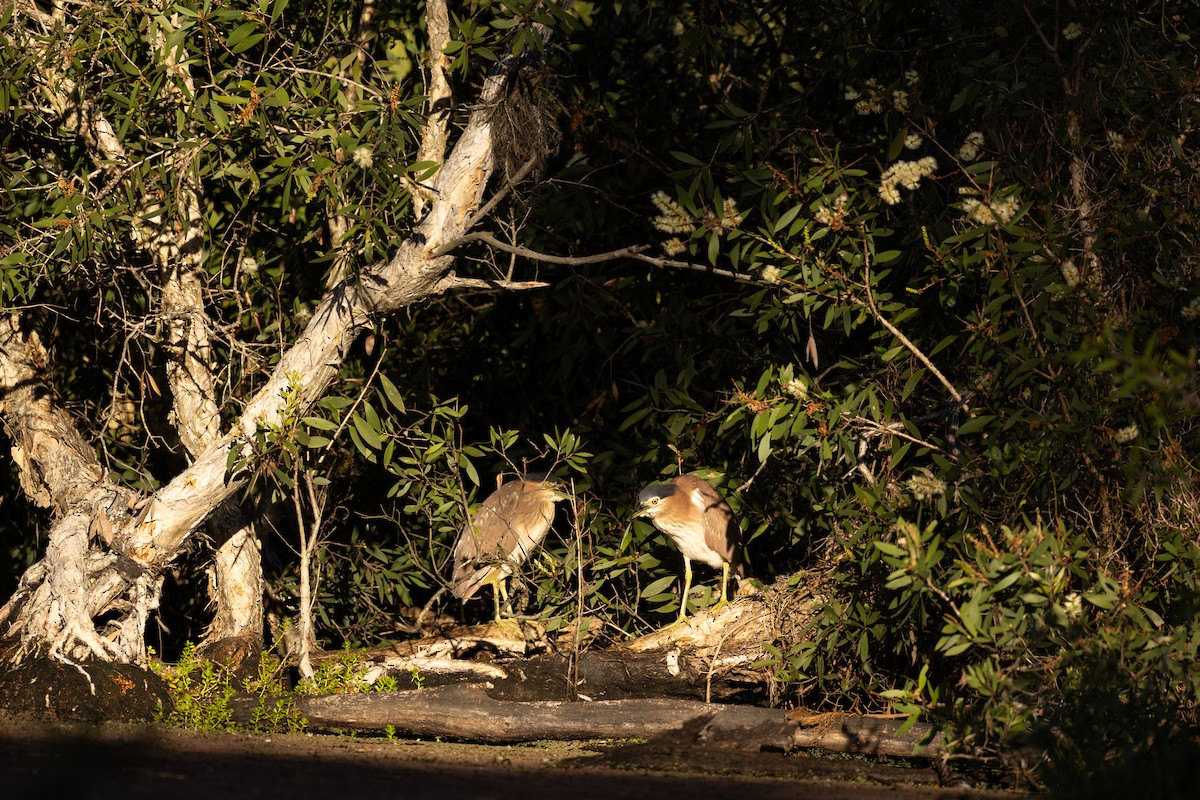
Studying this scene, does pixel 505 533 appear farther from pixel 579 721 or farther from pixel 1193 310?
pixel 1193 310

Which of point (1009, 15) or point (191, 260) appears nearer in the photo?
point (1009, 15)

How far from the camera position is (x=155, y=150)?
6402 mm

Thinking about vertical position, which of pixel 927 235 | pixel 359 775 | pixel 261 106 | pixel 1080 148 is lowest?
pixel 359 775

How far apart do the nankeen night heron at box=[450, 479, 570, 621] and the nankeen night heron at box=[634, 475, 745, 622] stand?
59 cm

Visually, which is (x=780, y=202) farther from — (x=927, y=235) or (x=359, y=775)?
(x=359, y=775)

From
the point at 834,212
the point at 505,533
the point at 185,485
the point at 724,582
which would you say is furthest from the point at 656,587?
the point at 185,485

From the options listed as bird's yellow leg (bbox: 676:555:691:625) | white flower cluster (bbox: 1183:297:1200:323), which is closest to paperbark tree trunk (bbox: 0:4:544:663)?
bird's yellow leg (bbox: 676:555:691:625)

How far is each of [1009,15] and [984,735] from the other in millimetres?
3379

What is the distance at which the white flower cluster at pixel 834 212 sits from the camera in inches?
201

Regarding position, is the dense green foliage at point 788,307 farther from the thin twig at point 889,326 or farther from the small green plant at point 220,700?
the small green plant at point 220,700

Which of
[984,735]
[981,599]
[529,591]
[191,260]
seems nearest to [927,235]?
[981,599]

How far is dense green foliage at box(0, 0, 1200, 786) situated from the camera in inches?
181

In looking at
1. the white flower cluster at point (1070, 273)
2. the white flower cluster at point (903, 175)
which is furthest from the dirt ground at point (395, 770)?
the white flower cluster at point (903, 175)

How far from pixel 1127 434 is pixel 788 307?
67.7 inches
